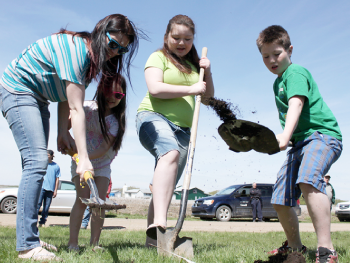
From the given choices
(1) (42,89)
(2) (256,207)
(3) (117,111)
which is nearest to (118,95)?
(3) (117,111)

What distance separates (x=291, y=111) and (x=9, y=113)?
2.28 meters

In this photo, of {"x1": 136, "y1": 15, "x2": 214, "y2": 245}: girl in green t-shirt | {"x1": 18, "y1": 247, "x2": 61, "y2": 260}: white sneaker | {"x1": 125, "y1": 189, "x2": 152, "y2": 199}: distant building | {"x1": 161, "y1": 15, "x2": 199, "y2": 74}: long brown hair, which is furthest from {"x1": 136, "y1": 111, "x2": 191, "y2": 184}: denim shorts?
{"x1": 125, "y1": 189, "x2": 152, "y2": 199}: distant building

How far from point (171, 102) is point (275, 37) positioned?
116 centimetres

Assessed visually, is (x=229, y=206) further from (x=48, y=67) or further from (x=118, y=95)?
(x=48, y=67)

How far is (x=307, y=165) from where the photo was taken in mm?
2650

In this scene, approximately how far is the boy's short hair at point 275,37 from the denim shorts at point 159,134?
114 centimetres

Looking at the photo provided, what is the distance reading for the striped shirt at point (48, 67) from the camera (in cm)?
247

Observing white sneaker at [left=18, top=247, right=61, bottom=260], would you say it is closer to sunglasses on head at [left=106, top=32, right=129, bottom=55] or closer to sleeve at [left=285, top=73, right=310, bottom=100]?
sunglasses on head at [left=106, top=32, right=129, bottom=55]

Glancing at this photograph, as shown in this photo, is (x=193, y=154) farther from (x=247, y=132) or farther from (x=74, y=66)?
(x=74, y=66)

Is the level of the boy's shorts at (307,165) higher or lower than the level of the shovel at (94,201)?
higher

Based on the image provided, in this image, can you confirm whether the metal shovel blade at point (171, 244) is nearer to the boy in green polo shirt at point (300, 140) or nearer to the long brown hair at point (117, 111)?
the boy in green polo shirt at point (300, 140)

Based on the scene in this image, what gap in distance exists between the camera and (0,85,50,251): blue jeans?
2422 mm

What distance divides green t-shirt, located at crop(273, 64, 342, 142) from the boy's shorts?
76 mm

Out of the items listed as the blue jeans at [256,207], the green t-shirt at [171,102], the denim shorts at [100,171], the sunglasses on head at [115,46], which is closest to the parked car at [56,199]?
the blue jeans at [256,207]
